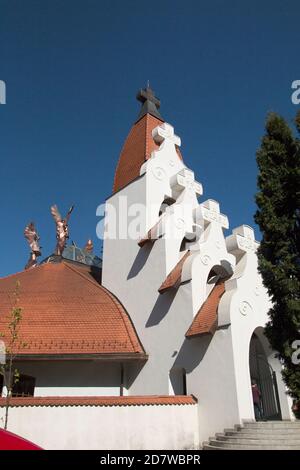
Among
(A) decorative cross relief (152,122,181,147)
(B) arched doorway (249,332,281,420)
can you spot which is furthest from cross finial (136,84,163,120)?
(B) arched doorway (249,332,281,420)

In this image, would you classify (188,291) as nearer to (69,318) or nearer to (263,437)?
(69,318)

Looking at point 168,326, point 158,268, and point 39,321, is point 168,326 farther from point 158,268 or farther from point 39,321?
point 39,321

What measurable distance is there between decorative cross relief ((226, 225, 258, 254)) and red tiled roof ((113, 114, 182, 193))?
20.6ft

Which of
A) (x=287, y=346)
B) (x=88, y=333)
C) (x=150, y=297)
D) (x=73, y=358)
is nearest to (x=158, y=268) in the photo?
(x=150, y=297)

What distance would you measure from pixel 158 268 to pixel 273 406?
20.4ft

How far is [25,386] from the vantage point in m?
13.0

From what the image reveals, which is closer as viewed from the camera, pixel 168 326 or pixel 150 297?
pixel 168 326

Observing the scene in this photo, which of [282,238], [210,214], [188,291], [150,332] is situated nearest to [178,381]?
[150,332]

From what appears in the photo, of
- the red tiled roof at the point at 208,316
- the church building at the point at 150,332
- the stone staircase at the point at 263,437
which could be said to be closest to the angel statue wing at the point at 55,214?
the church building at the point at 150,332

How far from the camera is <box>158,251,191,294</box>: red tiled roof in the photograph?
509 inches

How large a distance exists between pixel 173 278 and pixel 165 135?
9043mm

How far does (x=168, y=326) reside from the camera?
42.5ft

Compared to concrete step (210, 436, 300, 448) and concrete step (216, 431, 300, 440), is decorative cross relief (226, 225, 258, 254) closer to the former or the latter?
concrete step (216, 431, 300, 440)
